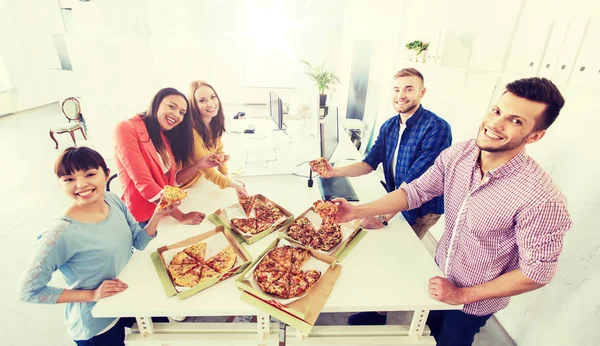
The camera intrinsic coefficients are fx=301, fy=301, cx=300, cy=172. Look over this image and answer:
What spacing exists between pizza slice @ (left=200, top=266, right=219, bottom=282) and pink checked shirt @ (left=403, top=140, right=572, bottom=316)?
1048 millimetres

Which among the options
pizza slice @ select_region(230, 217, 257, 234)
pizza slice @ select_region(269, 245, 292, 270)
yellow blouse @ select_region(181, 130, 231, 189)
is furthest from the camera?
yellow blouse @ select_region(181, 130, 231, 189)

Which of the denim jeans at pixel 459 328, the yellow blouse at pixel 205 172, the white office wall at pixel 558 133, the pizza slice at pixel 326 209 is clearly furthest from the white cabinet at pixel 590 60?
the yellow blouse at pixel 205 172

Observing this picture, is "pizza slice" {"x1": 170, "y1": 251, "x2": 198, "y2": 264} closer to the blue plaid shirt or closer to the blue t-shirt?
the blue t-shirt

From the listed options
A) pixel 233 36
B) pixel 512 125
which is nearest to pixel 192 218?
pixel 512 125

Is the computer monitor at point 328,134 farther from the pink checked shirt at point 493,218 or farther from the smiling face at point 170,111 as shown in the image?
the smiling face at point 170,111

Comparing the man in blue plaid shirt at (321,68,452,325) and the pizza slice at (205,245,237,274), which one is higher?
the man in blue plaid shirt at (321,68,452,325)

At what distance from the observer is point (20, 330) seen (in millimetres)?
2082

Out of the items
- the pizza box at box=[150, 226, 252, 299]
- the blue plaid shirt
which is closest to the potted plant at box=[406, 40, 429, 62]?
the blue plaid shirt

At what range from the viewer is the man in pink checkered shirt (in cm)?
108

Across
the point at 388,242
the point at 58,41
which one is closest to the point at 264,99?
the point at 58,41

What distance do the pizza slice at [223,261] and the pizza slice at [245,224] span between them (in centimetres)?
16

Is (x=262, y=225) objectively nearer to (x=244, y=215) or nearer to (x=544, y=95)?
(x=244, y=215)

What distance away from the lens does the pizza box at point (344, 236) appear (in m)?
1.46

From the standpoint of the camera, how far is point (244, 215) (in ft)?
5.66
